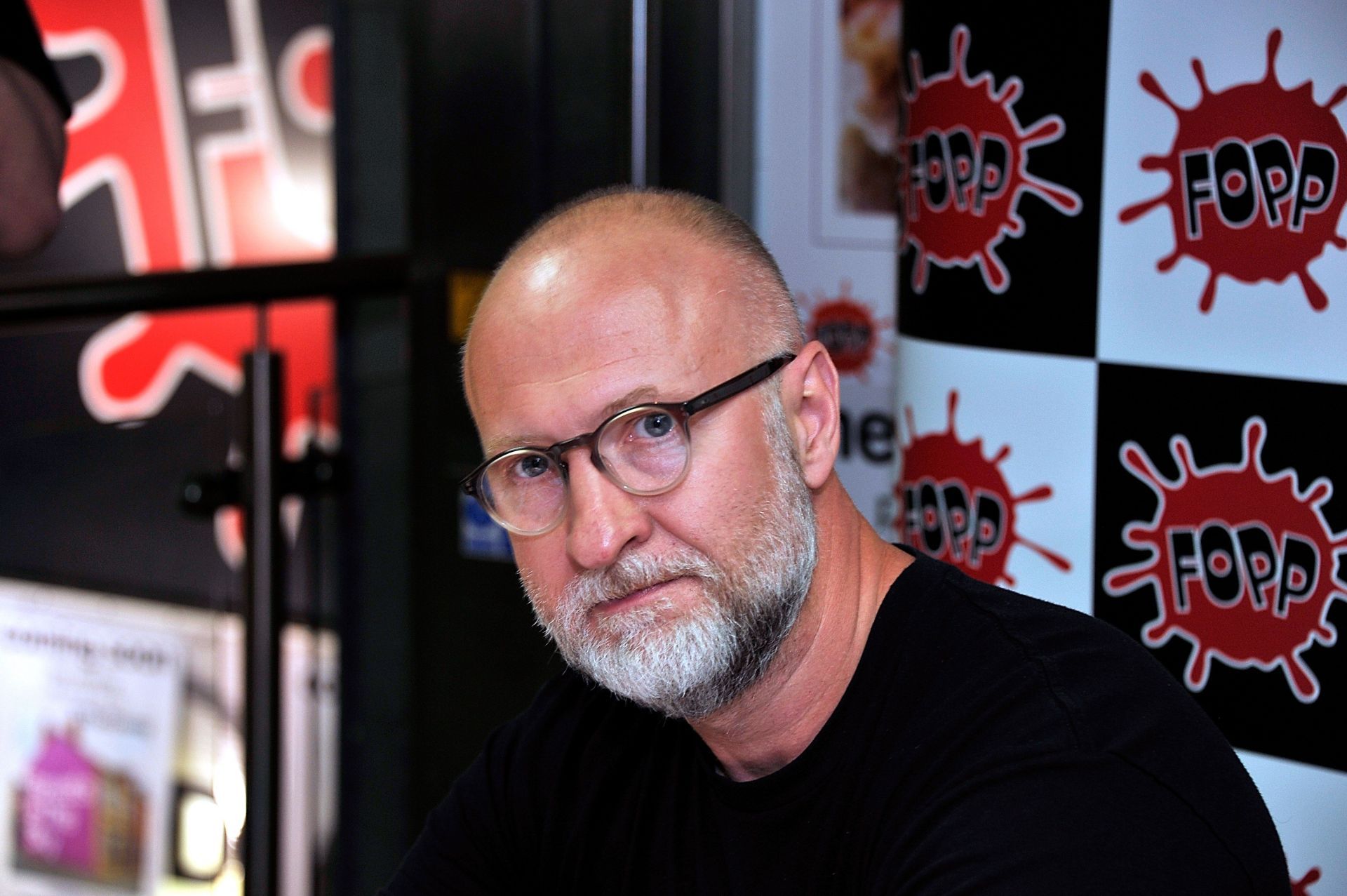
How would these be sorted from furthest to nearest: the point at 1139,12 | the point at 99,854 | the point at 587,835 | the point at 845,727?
the point at 99,854, the point at 1139,12, the point at 587,835, the point at 845,727

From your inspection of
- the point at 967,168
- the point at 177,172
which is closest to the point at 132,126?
the point at 177,172

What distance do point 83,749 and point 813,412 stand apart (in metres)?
1.24

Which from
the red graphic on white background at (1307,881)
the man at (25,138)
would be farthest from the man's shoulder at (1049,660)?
the man at (25,138)

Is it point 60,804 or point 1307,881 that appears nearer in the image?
point 1307,881

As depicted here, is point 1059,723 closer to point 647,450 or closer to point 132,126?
point 647,450

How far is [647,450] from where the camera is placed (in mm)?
1015

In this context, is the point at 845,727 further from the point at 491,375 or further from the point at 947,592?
the point at 491,375

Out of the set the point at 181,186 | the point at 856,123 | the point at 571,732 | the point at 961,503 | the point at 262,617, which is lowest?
the point at 262,617

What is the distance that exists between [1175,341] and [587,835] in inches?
26.1

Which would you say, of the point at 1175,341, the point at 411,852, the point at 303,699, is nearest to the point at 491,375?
the point at 411,852

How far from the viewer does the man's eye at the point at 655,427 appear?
1014 mm

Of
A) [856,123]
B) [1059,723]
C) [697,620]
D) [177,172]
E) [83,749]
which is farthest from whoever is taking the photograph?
[177,172]

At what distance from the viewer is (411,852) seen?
121cm

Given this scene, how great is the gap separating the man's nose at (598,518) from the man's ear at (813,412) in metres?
0.14
